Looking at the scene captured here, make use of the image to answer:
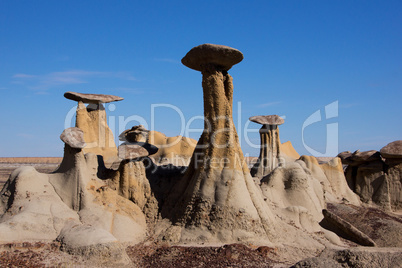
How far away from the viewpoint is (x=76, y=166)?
27.0ft

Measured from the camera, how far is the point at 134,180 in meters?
8.88

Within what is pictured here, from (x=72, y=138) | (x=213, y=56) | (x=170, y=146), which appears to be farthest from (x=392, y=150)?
(x=72, y=138)

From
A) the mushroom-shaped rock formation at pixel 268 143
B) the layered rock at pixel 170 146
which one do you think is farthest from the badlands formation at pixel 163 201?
the layered rock at pixel 170 146

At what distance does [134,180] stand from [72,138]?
166 cm

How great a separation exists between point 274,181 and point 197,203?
3.52 meters

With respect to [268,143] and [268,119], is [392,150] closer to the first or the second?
[268,143]

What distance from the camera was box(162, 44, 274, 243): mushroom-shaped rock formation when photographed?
8.08 metres

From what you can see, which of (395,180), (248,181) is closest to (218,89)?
(248,181)

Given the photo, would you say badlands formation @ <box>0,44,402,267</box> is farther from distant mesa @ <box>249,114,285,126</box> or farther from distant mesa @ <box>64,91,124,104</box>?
distant mesa @ <box>249,114,285,126</box>

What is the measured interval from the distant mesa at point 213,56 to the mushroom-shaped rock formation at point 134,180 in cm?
218

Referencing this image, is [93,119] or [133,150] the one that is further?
[93,119]

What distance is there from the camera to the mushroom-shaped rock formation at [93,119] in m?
9.84

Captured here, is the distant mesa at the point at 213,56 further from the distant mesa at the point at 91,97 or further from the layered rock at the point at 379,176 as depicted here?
the layered rock at the point at 379,176

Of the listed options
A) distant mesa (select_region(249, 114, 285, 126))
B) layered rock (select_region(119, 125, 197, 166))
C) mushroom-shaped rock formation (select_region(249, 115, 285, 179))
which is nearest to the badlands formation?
mushroom-shaped rock formation (select_region(249, 115, 285, 179))
